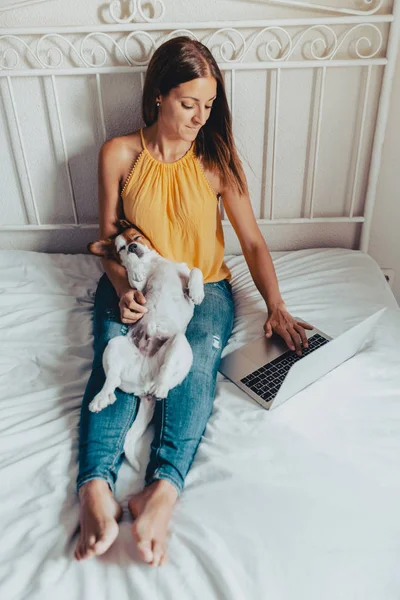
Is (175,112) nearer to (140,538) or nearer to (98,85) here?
(98,85)

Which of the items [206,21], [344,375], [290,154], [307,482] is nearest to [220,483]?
[307,482]

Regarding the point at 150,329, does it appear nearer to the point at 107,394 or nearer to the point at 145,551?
the point at 107,394

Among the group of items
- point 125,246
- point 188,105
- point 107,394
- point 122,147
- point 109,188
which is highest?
point 188,105

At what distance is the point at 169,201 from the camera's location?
1.49m

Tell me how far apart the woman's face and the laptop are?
59 cm

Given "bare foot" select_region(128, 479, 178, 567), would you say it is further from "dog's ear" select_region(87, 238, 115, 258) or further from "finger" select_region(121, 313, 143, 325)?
"dog's ear" select_region(87, 238, 115, 258)

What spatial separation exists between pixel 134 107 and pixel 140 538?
51.4 inches

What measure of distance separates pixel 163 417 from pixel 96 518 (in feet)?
0.86

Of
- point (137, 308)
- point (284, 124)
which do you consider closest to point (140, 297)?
point (137, 308)

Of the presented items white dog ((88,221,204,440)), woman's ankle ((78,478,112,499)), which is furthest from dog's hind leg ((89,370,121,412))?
woman's ankle ((78,478,112,499))

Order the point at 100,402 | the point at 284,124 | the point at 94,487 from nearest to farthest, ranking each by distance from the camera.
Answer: the point at 94,487 < the point at 100,402 < the point at 284,124

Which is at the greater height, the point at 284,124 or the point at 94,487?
the point at 284,124

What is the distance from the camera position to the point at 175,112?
133cm

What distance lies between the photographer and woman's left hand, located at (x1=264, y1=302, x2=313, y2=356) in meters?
1.36
